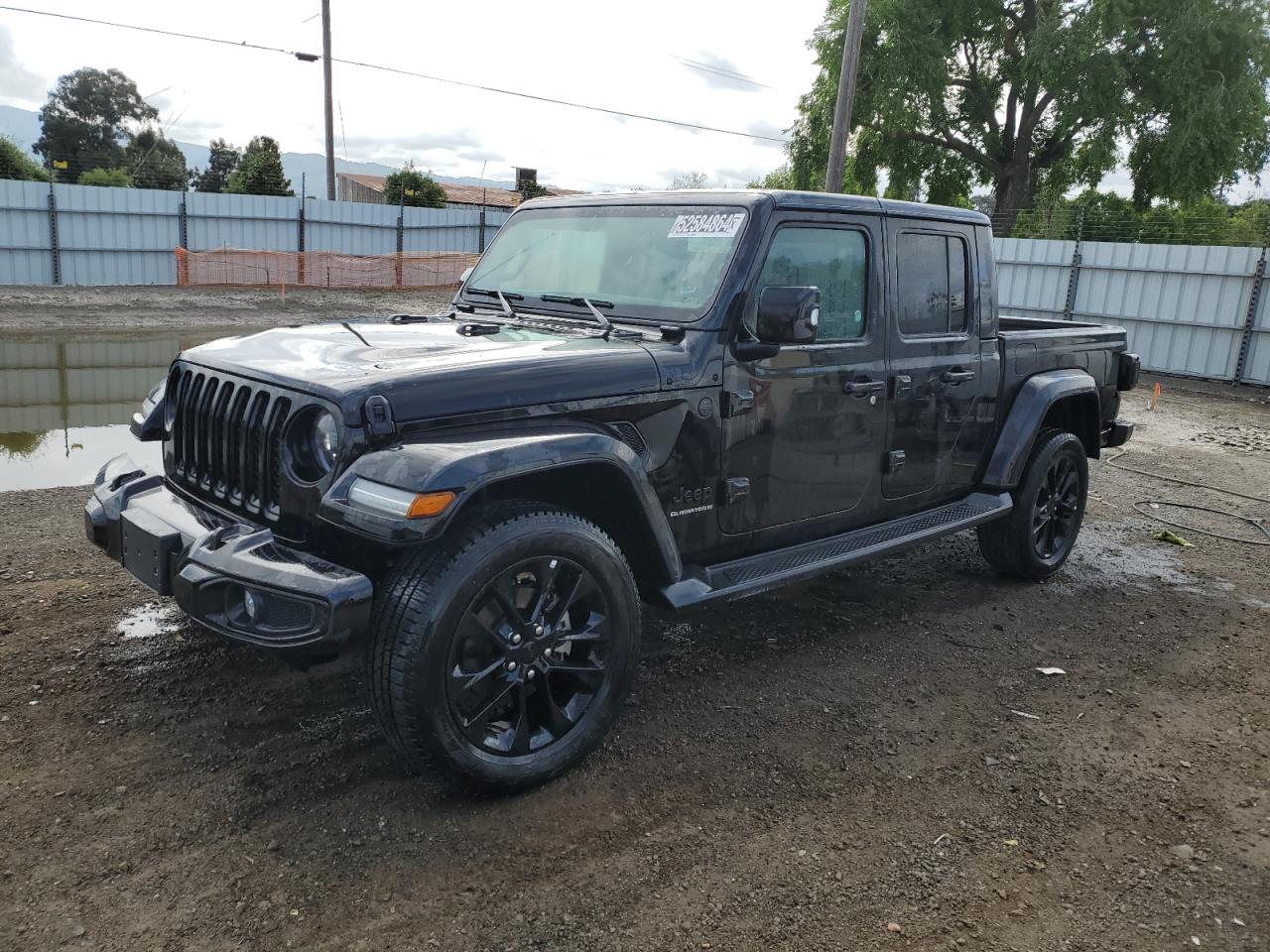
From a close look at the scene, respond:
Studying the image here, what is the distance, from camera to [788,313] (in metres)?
3.58

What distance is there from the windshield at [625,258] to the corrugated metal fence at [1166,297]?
12806 millimetres

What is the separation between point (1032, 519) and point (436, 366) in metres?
3.70

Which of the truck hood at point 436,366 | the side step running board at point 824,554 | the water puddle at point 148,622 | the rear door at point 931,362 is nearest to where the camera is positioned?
the truck hood at point 436,366

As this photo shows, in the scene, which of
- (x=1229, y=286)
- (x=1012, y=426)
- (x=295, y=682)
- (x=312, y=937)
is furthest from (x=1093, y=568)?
(x=1229, y=286)

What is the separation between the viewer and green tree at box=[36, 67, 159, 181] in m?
52.6

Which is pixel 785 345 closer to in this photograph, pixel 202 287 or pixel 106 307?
pixel 106 307

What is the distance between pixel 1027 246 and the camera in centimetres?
1816

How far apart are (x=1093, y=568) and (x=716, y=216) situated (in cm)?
368

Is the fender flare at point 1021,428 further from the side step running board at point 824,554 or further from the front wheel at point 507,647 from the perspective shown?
the front wheel at point 507,647

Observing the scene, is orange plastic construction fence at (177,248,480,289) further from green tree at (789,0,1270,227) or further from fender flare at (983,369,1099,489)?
fender flare at (983,369,1099,489)

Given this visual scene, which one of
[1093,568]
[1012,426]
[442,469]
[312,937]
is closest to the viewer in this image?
[312,937]

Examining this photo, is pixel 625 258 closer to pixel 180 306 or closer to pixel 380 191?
pixel 180 306

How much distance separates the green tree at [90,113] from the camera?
52.6 metres

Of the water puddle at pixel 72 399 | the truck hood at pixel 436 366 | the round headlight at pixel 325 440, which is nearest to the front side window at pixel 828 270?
the truck hood at pixel 436 366
